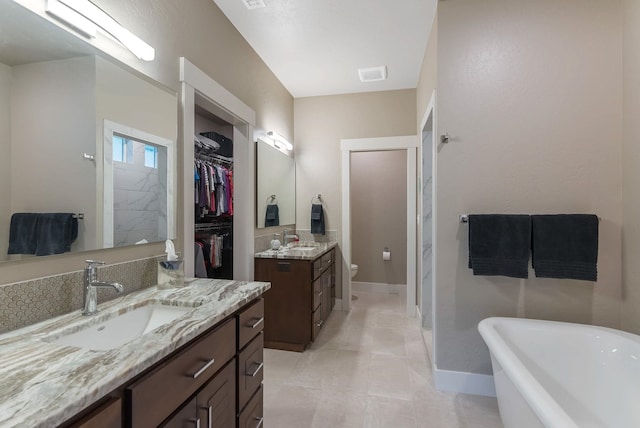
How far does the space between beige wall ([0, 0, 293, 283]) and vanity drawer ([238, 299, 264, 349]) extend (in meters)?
0.62

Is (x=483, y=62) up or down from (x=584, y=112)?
up

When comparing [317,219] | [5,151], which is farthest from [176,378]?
[317,219]

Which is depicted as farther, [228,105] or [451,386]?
[228,105]

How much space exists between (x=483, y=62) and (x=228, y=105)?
1840 millimetres

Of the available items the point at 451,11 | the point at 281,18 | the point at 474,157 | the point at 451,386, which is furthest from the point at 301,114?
the point at 451,386

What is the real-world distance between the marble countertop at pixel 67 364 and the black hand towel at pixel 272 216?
1.76 m

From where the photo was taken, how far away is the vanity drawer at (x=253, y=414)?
1.27m

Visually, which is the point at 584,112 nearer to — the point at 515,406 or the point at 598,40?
the point at 598,40

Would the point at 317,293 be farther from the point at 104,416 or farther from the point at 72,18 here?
the point at 72,18

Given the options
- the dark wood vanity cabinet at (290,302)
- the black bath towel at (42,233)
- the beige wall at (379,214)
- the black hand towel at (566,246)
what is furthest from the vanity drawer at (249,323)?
the beige wall at (379,214)

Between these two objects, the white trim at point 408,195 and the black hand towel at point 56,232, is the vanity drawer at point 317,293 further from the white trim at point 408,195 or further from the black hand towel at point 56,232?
the black hand towel at point 56,232

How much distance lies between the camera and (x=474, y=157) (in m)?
2.01

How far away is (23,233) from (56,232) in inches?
3.8

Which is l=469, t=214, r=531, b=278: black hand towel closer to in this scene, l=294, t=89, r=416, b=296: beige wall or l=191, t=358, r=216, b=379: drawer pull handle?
l=191, t=358, r=216, b=379: drawer pull handle
